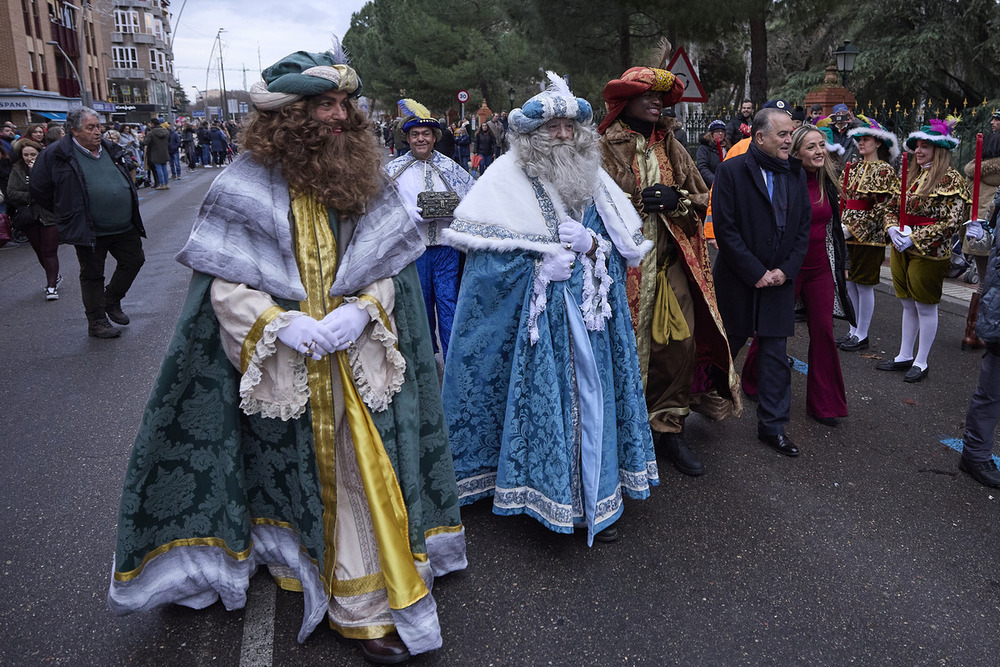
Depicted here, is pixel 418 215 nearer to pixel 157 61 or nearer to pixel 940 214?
pixel 940 214

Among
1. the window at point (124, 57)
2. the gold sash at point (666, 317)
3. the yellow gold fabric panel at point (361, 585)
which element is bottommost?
the yellow gold fabric panel at point (361, 585)

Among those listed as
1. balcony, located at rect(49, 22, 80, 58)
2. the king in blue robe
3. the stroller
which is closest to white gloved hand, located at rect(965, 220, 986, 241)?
the king in blue robe

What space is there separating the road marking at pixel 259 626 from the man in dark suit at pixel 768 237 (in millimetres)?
2861

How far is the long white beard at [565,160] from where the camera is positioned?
11.0 ft

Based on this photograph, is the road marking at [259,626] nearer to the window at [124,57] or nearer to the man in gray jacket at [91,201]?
the man in gray jacket at [91,201]

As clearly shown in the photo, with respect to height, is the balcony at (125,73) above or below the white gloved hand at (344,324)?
above

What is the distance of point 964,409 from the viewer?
5.18 metres

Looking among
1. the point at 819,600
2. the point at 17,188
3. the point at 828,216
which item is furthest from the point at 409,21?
the point at 819,600

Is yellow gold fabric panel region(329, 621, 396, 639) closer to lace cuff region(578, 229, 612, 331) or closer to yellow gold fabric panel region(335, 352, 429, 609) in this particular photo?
yellow gold fabric panel region(335, 352, 429, 609)

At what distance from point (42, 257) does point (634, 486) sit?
7.73 m

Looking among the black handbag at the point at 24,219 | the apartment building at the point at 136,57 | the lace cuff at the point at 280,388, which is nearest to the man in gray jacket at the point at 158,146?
the black handbag at the point at 24,219

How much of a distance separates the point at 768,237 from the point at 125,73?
87263 mm

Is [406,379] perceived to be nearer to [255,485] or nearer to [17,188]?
[255,485]

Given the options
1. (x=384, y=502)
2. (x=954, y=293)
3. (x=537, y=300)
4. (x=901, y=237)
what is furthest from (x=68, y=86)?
(x=384, y=502)
